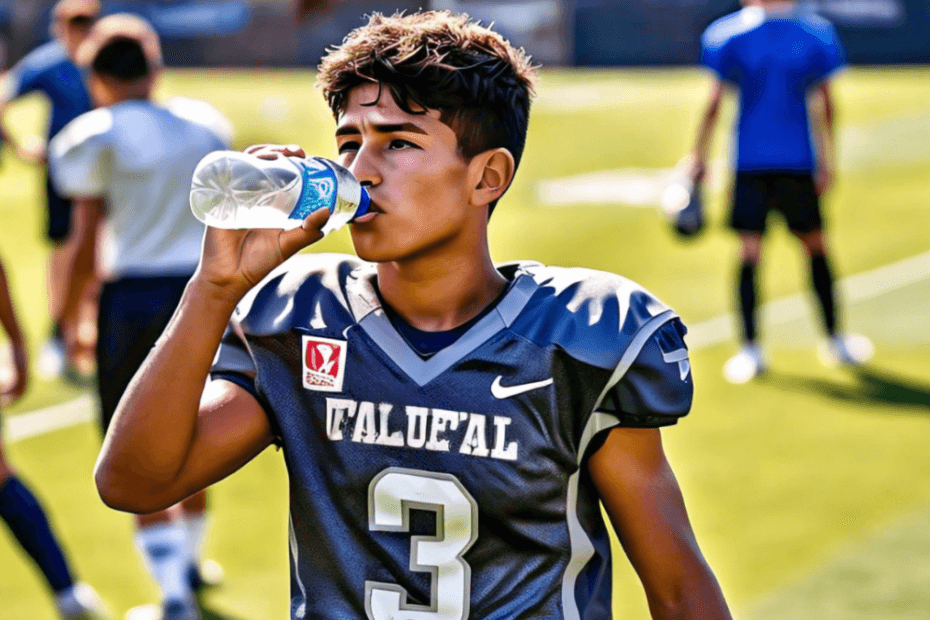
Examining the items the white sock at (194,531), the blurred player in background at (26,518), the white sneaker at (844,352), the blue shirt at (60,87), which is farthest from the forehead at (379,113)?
the blue shirt at (60,87)

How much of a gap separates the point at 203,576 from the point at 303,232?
3.50 meters

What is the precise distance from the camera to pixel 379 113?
2535mm

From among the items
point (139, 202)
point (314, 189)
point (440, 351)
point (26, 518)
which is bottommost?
point (26, 518)

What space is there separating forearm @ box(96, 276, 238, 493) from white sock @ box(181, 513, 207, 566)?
305 cm

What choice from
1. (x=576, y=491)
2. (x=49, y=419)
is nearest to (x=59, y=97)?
(x=49, y=419)

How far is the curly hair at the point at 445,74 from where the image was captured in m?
2.55

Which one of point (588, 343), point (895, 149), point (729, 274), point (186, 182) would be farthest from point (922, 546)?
point (895, 149)

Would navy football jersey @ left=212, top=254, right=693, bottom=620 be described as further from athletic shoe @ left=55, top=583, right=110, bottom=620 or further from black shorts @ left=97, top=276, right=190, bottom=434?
athletic shoe @ left=55, top=583, right=110, bottom=620

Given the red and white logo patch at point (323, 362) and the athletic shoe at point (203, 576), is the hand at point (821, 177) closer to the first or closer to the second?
the athletic shoe at point (203, 576)

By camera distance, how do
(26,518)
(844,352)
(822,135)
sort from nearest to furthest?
(26,518) < (822,135) < (844,352)

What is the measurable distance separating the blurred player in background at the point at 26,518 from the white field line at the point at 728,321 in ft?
7.71

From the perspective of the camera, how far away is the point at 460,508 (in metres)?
2.49

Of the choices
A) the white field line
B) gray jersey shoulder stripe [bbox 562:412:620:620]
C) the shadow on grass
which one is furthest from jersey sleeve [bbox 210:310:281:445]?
the shadow on grass

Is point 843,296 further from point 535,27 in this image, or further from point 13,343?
point 535,27
